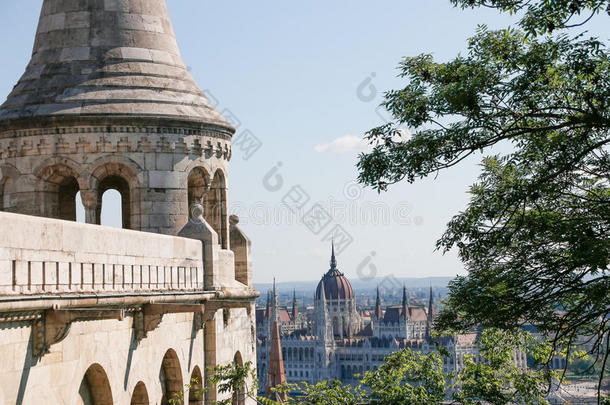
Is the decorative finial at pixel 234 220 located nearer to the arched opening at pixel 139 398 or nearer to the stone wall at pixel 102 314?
the stone wall at pixel 102 314

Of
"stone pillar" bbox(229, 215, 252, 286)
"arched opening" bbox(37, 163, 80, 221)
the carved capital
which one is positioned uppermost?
"arched opening" bbox(37, 163, 80, 221)

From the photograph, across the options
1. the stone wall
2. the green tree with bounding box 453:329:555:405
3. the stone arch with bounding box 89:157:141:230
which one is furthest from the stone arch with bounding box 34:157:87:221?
the green tree with bounding box 453:329:555:405

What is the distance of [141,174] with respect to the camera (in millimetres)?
17844

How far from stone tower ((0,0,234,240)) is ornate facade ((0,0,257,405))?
0.02 meters

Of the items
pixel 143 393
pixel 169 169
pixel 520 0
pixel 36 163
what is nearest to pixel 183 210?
pixel 169 169

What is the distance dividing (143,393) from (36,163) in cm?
518

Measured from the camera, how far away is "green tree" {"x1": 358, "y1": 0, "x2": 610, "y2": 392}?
35.5 ft

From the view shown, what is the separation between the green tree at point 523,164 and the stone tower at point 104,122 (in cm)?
666

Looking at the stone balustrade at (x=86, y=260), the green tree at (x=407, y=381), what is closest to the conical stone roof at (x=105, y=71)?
the stone balustrade at (x=86, y=260)

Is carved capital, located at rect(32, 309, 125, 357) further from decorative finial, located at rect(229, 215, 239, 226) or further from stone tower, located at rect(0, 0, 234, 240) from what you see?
decorative finial, located at rect(229, 215, 239, 226)

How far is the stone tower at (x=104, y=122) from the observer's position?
17547mm

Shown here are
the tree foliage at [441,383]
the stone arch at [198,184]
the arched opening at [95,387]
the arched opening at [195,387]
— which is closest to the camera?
the arched opening at [95,387]

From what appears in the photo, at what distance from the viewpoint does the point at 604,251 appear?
417 inches

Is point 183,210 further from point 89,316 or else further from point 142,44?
point 89,316
